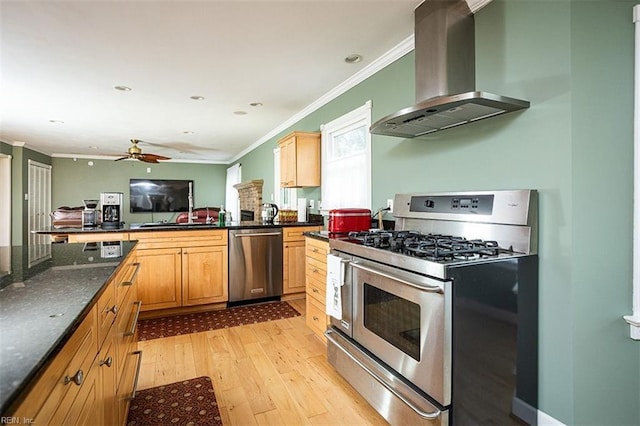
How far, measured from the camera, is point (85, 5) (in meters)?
2.15

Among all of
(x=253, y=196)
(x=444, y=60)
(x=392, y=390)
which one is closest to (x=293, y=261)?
(x=392, y=390)

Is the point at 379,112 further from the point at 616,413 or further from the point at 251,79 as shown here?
the point at 616,413

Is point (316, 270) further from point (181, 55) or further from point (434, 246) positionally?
point (181, 55)

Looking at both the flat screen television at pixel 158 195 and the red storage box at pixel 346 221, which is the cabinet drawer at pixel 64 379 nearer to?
the red storage box at pixel 346 221

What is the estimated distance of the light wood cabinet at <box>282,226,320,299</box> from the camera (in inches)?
157

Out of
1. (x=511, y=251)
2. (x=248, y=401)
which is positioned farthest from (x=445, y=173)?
(x=248, y=401)

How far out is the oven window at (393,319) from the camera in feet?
5.07

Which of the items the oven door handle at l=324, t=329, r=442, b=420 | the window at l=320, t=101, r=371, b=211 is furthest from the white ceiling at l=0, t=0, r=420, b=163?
the oven door handle at l=324, t=329, r=442, b=420

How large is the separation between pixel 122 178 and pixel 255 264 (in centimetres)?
726

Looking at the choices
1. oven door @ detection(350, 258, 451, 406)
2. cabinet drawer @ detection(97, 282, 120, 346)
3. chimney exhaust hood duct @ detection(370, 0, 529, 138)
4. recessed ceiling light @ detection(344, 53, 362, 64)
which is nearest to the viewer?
cabinet drawer @ detection(97, 282, 120, 346)

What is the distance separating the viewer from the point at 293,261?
13.3ft

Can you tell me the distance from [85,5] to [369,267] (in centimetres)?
240

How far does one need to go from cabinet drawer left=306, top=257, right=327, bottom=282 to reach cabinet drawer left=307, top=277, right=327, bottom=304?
0.03 metres

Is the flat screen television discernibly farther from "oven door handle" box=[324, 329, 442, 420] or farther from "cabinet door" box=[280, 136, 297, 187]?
"oven door handle" box=[324, 329, 442, 420]
